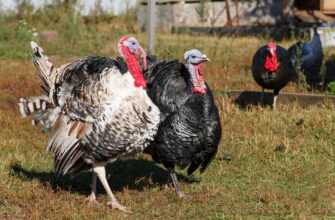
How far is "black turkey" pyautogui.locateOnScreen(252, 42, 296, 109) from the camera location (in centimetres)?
903

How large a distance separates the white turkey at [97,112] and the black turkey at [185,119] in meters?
0.28

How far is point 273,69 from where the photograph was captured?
902 cm

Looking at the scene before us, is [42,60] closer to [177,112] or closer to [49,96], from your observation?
[49,96]

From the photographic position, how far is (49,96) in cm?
598

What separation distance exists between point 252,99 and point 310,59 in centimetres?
180

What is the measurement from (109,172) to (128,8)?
10.9m

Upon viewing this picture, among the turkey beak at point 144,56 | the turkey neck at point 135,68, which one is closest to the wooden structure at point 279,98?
the turkey beak at point 144,56

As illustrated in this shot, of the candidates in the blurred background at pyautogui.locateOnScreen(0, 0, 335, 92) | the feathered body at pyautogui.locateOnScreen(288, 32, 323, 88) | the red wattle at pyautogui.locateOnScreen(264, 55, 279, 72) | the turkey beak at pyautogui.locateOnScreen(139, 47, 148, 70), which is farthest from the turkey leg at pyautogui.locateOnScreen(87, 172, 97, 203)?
the feathered body at pyautogui.locateOnScreen(288, 32, 323, 88)

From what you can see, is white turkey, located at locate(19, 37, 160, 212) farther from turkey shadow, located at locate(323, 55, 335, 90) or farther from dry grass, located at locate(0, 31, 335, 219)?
turkey shadow, located at locate(323, 55, 335, 90)

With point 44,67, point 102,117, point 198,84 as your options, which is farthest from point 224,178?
point 44,67

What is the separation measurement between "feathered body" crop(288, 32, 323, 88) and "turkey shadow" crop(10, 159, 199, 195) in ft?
13.6

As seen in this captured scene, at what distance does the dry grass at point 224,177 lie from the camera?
18.9 feet

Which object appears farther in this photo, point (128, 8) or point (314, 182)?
point (128, 8)

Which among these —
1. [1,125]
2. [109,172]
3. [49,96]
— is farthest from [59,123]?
[1,125]
